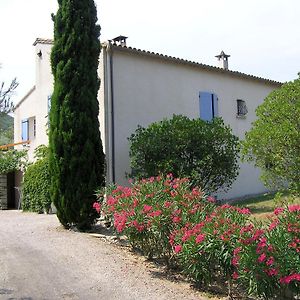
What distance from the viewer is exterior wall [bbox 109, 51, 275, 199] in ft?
47.3

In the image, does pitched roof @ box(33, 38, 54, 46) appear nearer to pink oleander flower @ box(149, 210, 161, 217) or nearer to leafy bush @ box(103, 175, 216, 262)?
leafy bush @ box(103, 175, 216, 262)

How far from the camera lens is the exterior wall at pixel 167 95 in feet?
47.3

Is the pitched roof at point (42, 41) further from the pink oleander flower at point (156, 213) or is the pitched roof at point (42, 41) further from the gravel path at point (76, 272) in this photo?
the pink oleander flower at point (156, 213)

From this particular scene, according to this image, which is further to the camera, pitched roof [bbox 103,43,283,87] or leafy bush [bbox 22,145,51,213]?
leafy bush [bbox 22,145,51,213]

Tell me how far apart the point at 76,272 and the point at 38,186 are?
30.4 ft

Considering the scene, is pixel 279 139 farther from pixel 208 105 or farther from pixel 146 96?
pixel 208 105

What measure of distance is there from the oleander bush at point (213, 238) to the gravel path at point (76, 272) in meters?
0.45

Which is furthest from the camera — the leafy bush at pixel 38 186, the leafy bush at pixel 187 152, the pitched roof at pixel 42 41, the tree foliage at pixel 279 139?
the pitched roof at pixel 42 41

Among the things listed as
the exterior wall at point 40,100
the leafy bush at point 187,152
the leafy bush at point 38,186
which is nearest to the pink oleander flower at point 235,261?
the leafy bush at point 187,152

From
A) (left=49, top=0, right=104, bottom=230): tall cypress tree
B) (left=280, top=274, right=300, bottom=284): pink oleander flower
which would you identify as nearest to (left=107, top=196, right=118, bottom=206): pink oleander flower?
(left=49, top=0, right=104, bottom=230): tall cypress tree

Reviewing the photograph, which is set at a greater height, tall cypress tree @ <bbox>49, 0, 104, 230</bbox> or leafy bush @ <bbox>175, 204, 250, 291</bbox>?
tall cypress tree @ <bbox>49, 0, 104, 230</bbox>

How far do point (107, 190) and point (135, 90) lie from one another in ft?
20.4

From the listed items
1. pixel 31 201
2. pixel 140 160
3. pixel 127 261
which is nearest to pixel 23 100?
pixel 31 201

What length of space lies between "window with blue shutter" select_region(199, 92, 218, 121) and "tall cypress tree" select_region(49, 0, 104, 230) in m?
6.38
